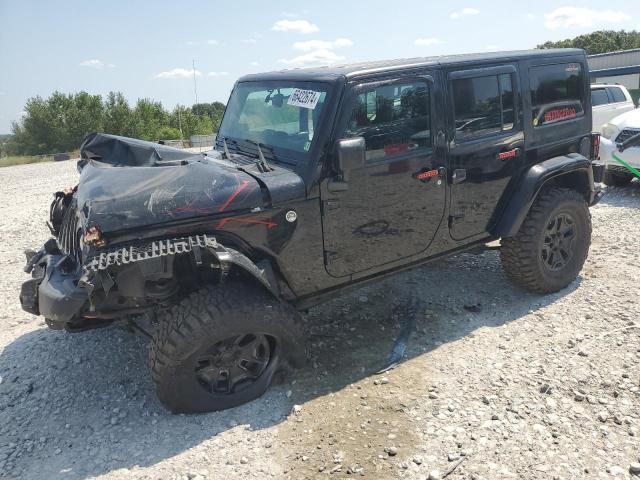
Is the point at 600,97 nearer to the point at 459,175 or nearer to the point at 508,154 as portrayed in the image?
the point at 508,154

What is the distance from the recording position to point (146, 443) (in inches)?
117

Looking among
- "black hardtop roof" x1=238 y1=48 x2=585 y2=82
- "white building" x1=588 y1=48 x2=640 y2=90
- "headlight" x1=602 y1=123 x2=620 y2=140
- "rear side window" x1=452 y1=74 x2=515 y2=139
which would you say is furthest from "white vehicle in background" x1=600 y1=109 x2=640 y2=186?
"white building" x1=588 y1=48 x2=640 y2=90

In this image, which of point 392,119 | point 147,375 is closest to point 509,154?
point 392,119

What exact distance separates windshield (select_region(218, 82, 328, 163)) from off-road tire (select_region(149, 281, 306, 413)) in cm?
98

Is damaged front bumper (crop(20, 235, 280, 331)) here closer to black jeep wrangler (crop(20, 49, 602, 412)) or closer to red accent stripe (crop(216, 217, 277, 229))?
black jeep wrangler (crop(20, 49, 602, 412))

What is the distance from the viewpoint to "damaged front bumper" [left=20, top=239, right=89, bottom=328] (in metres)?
2.79

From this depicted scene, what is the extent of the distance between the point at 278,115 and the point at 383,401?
2.14m

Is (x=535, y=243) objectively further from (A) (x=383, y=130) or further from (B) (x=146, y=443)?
(B) (x=146, y=443)

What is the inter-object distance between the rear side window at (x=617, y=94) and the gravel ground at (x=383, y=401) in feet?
31.1

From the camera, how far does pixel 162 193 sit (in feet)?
9.66

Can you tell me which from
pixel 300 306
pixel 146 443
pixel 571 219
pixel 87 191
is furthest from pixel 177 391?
pixel 571 219

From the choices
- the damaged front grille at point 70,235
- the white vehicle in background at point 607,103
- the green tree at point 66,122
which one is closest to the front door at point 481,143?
the damaged front grille at point 70,235

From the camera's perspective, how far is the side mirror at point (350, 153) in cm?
311

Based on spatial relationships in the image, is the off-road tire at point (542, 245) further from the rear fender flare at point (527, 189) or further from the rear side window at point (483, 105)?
the rear side window at point (483, 105)
